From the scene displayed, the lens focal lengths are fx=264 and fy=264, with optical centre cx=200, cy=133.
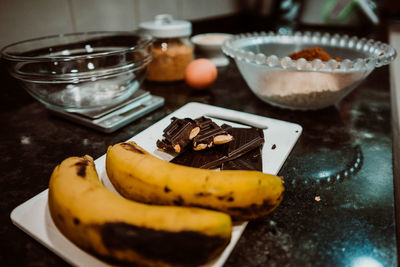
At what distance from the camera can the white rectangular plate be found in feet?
1.53

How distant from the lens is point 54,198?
463mm

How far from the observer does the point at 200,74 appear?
1220 mm

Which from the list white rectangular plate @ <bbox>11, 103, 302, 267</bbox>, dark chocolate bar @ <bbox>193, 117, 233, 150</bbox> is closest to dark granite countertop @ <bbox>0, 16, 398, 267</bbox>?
white rectangular plate @ <bbox>11, 103, 302, 267</bbox>

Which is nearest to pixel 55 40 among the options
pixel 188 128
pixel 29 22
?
pixel 29 22

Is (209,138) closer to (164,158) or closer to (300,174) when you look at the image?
(164,158)

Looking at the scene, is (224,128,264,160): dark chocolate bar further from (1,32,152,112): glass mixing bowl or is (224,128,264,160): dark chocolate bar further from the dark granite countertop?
(1,32,152,112): glass mixing bowl

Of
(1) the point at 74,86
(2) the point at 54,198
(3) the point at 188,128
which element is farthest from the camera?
(1) the point at 74,86

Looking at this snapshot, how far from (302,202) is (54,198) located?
52cm

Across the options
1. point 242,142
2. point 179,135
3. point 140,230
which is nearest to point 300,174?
point 242,142

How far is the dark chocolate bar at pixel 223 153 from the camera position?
2.23 feet

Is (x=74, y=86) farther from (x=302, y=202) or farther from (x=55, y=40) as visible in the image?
(x=302, y=202)

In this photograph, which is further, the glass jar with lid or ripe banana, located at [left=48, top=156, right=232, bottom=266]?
the glass jar with lid

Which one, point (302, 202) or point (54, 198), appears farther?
point (302, 202)

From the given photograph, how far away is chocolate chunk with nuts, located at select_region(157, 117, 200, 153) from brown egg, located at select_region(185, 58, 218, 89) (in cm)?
52
